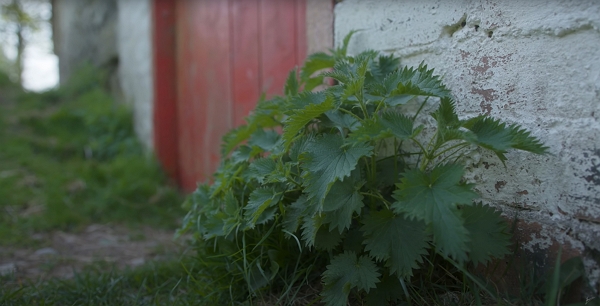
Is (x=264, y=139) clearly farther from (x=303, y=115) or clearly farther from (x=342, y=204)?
(x=342, y=204)

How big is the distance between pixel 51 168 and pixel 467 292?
3.51 m

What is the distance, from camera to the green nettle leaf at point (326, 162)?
120 centimetres

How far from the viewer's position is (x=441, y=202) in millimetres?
1076

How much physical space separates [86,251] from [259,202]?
65.8 inches

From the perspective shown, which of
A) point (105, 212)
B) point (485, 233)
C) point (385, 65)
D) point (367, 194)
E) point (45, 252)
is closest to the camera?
point (485, 233)

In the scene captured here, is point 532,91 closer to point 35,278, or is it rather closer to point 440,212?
point 440,212

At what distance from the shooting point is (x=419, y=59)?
1.61m

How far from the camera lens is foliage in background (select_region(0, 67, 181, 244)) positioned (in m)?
3.25

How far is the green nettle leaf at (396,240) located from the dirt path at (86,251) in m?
1.14

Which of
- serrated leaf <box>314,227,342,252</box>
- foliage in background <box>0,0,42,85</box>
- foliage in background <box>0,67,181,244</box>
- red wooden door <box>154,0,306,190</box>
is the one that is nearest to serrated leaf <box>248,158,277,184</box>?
serrated leaf <box>314,227,342,252</box>

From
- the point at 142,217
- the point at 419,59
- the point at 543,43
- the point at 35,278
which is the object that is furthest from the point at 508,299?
the point at 142,217

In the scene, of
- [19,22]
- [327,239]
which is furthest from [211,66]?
[19,22]

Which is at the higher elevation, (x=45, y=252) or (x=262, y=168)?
(x=262, y=168)

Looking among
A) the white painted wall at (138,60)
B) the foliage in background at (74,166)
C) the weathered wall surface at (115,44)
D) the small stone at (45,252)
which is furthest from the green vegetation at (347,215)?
the weathered wall surface at (115,44)
